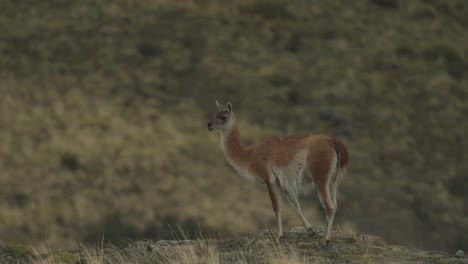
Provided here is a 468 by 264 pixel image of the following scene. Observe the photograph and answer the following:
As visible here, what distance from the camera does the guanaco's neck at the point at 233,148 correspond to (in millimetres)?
11930

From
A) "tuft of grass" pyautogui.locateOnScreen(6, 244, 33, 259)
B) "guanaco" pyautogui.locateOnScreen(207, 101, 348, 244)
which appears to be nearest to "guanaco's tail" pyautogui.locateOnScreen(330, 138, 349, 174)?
"guanaco" pyautogui.locateOnScreen(207, 101, 348, 244)

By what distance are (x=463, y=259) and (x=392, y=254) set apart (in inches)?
32.1

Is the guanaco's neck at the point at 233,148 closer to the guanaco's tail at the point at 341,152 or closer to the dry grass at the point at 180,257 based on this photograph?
the dry grass at the point at 180,257

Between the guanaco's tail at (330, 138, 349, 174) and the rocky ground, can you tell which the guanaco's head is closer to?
the rocky ground

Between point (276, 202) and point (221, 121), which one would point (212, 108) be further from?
point (276, 202)

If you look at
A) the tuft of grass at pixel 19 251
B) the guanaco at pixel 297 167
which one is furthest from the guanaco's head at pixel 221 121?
the tuft of grass at pixel 19 251

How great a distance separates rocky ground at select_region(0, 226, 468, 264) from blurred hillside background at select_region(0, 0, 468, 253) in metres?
16.0

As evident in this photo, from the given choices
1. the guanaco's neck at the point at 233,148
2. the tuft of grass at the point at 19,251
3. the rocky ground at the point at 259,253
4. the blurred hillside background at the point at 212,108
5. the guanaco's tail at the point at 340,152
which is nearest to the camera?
the rocky ground at the point at 259,253

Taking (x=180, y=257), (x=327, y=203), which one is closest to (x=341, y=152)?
(x=327, y=203)

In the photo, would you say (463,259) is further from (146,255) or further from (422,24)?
(422,24)

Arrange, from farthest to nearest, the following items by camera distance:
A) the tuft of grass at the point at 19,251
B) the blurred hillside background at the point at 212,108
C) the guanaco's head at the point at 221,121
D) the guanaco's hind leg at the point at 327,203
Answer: the blurred hillside background at the point at 212,108, the guanaco's head at the point at 221,121, the tuft of grass at the point at 19,251, the guanaco's hind leg at the point at 327,203

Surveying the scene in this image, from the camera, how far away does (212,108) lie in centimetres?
3806

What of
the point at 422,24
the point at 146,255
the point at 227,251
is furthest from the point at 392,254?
the point at 422,24

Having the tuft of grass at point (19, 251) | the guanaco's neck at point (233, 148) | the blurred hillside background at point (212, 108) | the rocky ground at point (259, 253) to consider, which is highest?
the guanaco's neck at point (233, 148)
